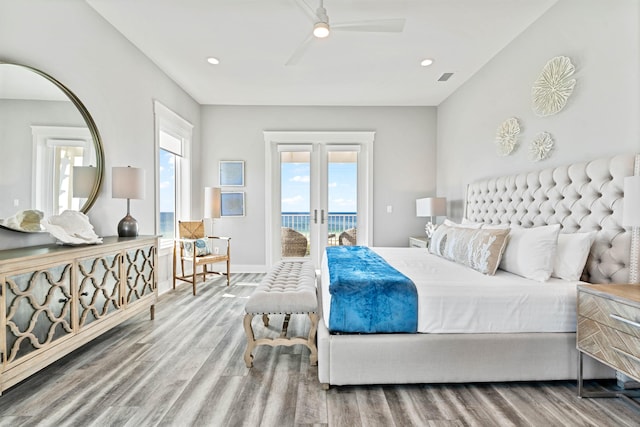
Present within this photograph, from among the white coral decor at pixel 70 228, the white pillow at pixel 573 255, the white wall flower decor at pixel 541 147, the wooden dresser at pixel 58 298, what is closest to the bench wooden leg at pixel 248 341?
the wooden dresser at pixel 58 298

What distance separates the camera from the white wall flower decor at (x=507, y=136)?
9.87 ft

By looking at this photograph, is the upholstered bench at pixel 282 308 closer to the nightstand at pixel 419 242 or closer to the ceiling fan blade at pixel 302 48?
the ceiling fan blade at pixel 302 48

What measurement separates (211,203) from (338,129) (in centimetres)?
244

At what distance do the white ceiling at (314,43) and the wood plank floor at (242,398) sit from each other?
2.91 m

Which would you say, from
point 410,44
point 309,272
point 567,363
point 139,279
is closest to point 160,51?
point 139,279

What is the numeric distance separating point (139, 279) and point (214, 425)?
1684 millimetres

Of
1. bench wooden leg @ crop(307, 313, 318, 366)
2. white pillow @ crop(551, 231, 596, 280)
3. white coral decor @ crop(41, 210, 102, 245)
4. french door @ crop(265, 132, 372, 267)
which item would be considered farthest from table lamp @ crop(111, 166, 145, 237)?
white pillow @ crop(551, 231, 596, 280)

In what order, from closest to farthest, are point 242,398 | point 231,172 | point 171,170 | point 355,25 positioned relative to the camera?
point 242,398 → point 355,25 → point 171,170 → point 231,172

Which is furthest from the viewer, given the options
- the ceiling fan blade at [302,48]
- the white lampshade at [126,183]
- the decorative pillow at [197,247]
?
the decorative pillow at [197,247]

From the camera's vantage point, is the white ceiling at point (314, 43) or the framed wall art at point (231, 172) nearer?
the white ceiling at point (314, 43)

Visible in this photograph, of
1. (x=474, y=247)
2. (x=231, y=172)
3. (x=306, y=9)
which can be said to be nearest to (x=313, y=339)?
(x=474, y=247)

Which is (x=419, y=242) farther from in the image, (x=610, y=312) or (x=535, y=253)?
(x=610, y=312)

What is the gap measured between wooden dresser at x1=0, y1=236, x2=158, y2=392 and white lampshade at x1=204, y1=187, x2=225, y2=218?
6.47 feet

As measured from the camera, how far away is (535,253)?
2107mm
